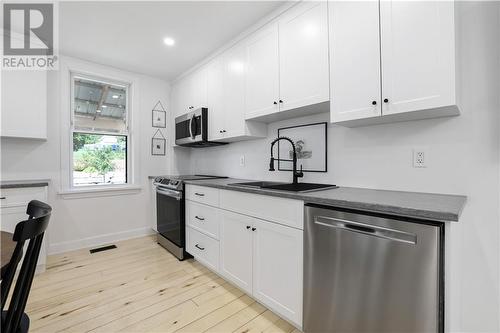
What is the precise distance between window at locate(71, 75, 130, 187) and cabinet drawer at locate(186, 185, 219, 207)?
1.56m

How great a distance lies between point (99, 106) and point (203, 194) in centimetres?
222

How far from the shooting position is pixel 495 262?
50.2 inches

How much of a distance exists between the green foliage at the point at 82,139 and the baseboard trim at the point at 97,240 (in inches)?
47.6

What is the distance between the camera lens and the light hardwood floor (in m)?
1.61

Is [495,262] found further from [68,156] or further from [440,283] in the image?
Answer: [68,156]

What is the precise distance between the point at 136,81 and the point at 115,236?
226cm

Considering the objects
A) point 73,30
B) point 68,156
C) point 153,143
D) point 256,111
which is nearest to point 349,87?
point 256,111

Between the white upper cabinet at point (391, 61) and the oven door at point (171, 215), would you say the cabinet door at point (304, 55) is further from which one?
the oven door at point (171, 215)

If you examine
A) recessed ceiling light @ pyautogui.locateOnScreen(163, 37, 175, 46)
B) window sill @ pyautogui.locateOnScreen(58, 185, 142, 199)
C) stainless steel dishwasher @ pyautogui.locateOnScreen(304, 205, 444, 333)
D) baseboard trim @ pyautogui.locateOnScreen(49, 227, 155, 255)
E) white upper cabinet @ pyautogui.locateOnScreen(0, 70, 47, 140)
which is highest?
recessed ceiling light @ pyautogui.locateOnScreen(163, 37, 175, 46)

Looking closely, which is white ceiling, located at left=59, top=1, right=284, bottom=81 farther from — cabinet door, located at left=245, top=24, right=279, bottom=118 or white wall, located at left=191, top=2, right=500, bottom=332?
white wall, located at left=191, top=2, right=500, bottom=332

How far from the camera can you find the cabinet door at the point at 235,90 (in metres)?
2.42

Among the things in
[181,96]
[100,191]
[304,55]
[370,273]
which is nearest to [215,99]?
[181,96]

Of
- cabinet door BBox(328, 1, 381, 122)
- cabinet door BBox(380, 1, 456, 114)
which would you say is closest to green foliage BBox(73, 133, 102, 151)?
cabinet door BBox(328, 1, 381, 122)

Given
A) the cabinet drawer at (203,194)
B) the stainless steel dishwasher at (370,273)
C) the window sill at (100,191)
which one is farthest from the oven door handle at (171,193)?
the stainless steel dishwasher at (370,273)
